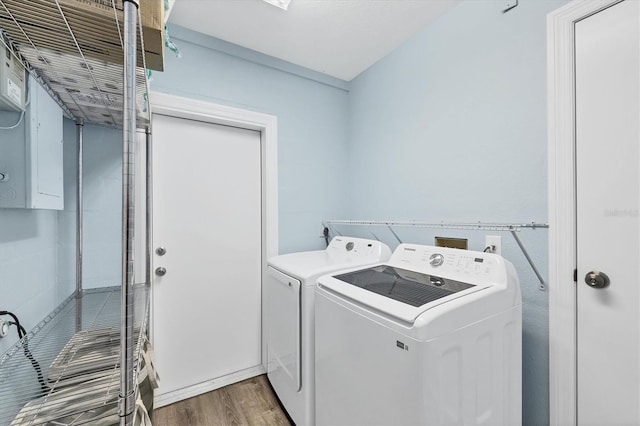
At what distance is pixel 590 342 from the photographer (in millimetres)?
1150

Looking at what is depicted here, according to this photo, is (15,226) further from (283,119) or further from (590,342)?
(590,342)

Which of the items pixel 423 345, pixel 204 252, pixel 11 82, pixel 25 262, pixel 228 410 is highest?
pixel 11 82

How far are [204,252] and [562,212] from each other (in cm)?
219

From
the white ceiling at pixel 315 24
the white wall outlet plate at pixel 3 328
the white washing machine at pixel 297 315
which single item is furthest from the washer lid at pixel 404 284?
the white ceiling at pixel 315 24

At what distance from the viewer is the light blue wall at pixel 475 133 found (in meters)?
1.30

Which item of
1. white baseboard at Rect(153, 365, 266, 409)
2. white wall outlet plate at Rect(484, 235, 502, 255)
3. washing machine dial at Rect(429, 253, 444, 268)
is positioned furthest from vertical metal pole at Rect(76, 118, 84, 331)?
white wall outlet plate at Rect(484, 235, 502, 255)

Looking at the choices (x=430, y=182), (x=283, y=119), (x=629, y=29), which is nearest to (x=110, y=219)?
(x=283, y=119)

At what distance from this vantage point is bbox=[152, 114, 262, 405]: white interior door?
1900mm

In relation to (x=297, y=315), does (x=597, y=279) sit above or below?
above

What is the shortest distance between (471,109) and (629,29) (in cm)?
62

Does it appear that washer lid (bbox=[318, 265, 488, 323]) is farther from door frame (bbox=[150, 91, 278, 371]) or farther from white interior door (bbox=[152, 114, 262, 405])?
white interior door (bbox=[152, 114, 262, 405])

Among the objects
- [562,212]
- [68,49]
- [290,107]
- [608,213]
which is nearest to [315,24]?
[290,107]

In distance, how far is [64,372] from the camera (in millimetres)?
854

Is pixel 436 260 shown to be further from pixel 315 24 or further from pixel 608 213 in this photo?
pixel 315 24
